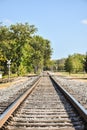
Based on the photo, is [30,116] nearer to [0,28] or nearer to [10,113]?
[10,113]

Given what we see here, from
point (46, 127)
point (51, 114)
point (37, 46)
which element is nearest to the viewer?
point (46, 127)

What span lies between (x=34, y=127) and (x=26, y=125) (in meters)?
0.26

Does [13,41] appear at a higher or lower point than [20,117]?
higher

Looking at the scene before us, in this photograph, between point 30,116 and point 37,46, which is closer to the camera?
point 30,116

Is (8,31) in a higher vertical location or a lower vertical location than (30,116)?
higher

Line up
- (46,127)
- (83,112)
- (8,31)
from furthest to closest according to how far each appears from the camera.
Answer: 1. (8,31)
2. (83,112)
3. (46,127)

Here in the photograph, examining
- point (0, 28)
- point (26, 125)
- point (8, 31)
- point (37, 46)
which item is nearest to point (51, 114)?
point (26, 125)

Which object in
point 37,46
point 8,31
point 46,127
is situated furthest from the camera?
point 37,46

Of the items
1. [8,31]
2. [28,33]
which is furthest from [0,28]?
[28,33]

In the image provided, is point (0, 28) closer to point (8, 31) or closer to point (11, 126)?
point (8, 31)

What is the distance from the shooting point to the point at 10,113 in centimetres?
934

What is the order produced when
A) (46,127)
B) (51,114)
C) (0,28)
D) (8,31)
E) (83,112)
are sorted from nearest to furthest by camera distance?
(46,127), (83,112), (51,114), (0,28), (8,31)

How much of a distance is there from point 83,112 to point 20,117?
160 centimetres

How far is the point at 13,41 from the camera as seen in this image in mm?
75188
